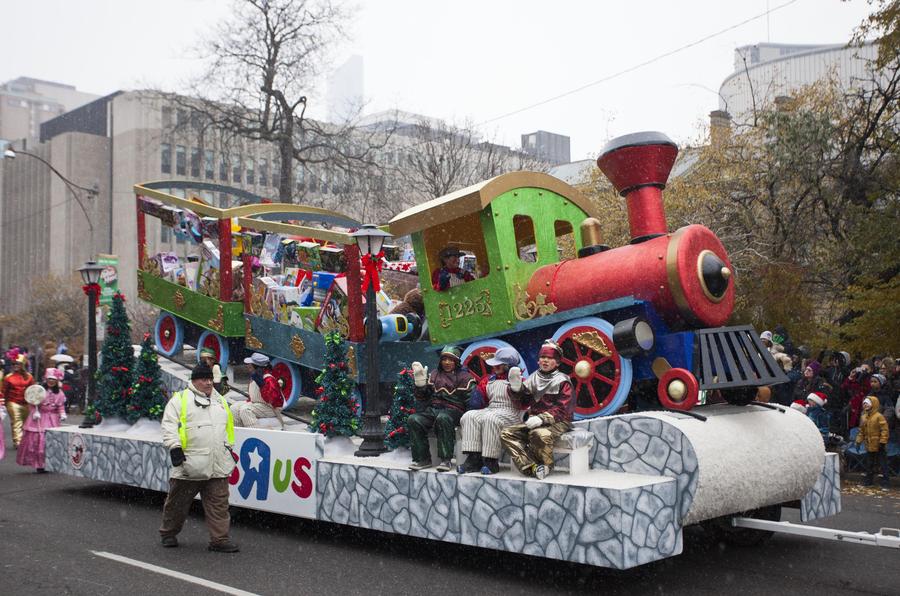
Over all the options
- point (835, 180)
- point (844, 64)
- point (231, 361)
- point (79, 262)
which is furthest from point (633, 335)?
point (79, 262)

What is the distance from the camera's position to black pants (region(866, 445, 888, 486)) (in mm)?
13195

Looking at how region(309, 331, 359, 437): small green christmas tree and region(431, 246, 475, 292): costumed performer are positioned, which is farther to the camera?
region(431, 246, 475, 292): costumed performer

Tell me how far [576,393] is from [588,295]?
3.12 feet

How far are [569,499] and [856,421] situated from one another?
8976 mm

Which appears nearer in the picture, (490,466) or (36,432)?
(490,466)

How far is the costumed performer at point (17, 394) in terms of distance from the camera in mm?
15422

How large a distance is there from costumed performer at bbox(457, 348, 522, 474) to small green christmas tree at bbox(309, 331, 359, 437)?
6.39 ft

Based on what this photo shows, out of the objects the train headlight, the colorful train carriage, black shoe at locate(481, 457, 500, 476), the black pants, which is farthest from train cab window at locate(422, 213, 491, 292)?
the black pants

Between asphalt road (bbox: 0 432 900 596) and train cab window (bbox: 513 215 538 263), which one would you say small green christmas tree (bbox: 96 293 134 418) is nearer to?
asphalt road (bbox: 0 432 900 596)

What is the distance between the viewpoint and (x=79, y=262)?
78.4 m

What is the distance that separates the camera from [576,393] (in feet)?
28.0

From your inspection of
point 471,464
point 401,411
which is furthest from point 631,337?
point 401,411

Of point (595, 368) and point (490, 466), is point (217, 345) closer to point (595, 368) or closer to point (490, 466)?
point (595, 368)

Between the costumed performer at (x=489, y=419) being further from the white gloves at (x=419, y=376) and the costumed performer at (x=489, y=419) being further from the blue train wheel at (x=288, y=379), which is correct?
the blue train wheel at (x=288, y=379)
